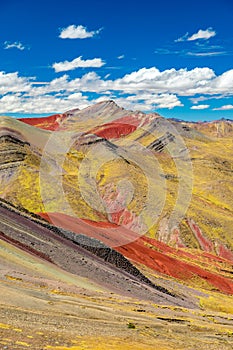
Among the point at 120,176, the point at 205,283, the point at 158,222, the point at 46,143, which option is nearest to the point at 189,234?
the point at 158,222

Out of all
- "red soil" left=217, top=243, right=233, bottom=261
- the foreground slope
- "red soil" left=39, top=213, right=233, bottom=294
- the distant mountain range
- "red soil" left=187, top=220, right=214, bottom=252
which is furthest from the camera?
"red soil" left=187, top=220, right=214, bottom=252

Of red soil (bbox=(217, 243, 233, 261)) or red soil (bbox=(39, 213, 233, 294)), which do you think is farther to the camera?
red soil (bbox=(217, 243, 233, 261))

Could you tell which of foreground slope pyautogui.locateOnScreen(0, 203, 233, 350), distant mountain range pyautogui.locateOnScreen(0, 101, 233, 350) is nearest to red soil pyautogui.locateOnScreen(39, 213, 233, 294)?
distant mountain range pyautogui.locateOnScreen(0, 101, 233, 350)

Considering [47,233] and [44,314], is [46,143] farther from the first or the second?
[44,314]

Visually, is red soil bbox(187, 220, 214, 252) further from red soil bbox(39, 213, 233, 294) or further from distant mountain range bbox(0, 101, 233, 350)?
red soil bbox(39, 213, 233, 294)

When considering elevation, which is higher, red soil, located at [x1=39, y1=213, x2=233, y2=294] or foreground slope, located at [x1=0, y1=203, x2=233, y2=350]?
red soil, located at [x1=39, y1=213, x2=233, y2=294]

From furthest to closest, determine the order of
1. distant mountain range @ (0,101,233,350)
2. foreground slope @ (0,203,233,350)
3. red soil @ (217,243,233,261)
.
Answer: red soil @ (217,243,233,261)
distant mountain range @ (0,101,233,350)
foreground slope @ (0,203,233,350)

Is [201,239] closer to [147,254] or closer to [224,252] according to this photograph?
[224,252]

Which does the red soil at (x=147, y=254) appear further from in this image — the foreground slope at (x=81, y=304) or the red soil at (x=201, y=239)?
the red soil at (x=201, y=239)

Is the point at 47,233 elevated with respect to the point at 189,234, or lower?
lower
